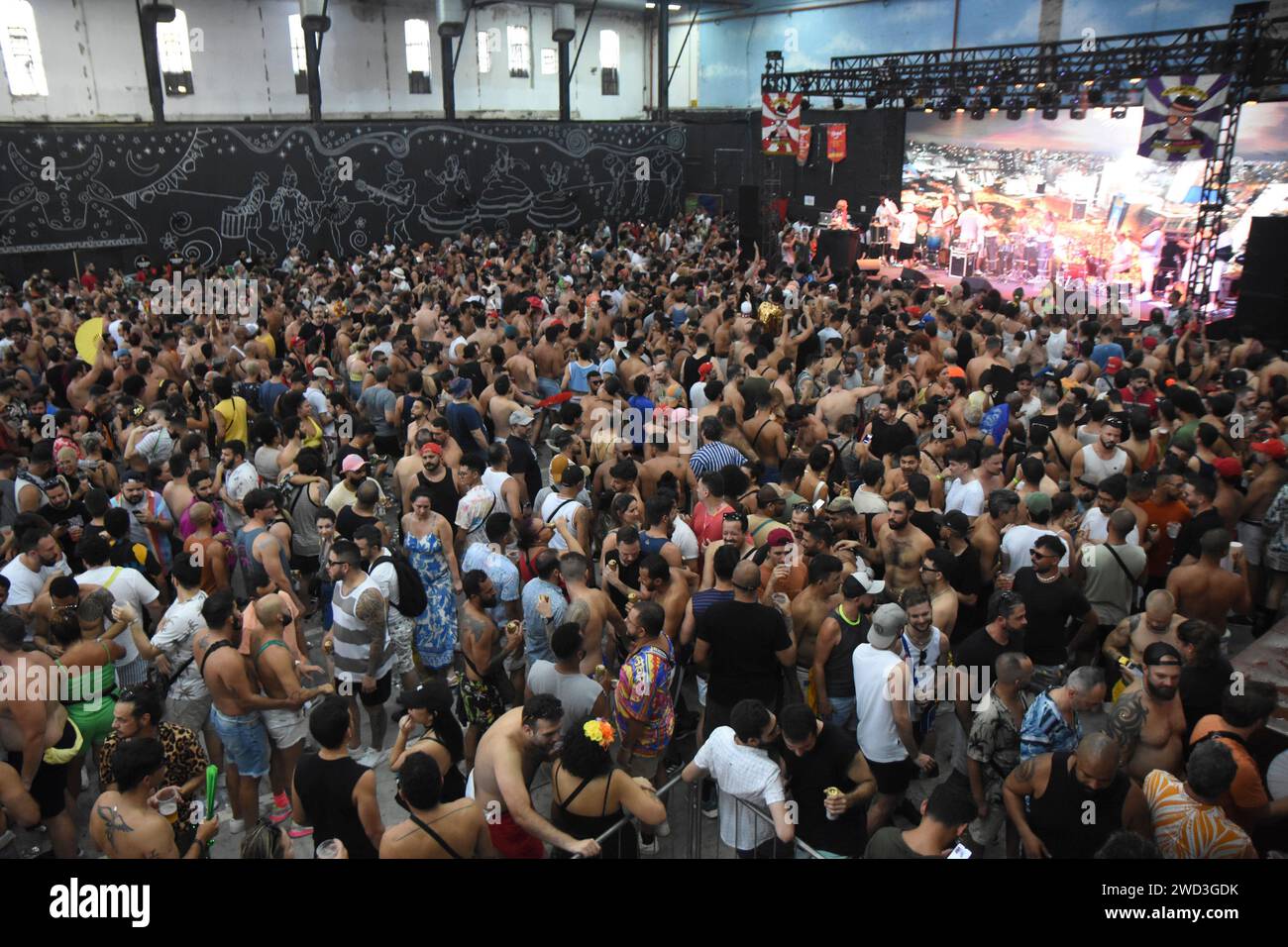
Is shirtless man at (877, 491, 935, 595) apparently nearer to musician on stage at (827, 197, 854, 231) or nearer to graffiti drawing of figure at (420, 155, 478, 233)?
musician on stage at (827, 197, 854, 231)

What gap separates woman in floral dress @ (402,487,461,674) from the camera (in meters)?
5.00

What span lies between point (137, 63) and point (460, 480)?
66.2 feet

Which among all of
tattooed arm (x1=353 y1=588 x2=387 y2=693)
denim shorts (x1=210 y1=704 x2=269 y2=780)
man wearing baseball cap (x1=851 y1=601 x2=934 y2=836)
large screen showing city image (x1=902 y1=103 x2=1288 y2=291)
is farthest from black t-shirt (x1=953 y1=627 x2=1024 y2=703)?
large screen showing city image (x1=902 y1=103 x2=1288 y2=291)

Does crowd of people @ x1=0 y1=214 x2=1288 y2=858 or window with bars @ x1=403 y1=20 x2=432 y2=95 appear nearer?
crowd of people @ x1=0 y1=214 x2=1288 y2=858

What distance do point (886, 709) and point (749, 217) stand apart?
17.9 meters

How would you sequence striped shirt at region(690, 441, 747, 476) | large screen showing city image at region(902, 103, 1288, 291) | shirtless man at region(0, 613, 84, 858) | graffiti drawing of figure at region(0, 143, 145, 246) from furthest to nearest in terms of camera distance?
graffiti drawing of figure at region(0, 143, 145, 246)
large screen showing city image at region(902, 103, 1288, 291)
striped shirt at region(690, 441, 747, 476)
shirtless man at region(0, 613, 84, 858)

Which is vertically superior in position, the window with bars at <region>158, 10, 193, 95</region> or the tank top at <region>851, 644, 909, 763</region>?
the window with bars at <region>158, 10, 193, 95</region>

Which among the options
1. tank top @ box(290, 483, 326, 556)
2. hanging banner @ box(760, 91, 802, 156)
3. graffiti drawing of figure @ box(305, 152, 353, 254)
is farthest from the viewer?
graffiti drawing of figure @ box(305, 152, 353, 254)

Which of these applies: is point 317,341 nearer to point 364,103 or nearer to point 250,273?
point 250,273

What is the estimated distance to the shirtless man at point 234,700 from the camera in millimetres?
4070

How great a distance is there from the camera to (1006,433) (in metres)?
6.84

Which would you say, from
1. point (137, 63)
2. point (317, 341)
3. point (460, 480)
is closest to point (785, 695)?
point (460, 480)

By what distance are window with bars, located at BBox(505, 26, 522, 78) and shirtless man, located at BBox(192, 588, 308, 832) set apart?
25.3 m

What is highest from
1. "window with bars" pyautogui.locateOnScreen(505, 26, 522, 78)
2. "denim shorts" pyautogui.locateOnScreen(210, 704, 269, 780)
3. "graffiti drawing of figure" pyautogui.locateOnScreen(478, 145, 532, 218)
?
"window with bars" pyautogui.locateOnScreen(505, 26, 522, 78)
